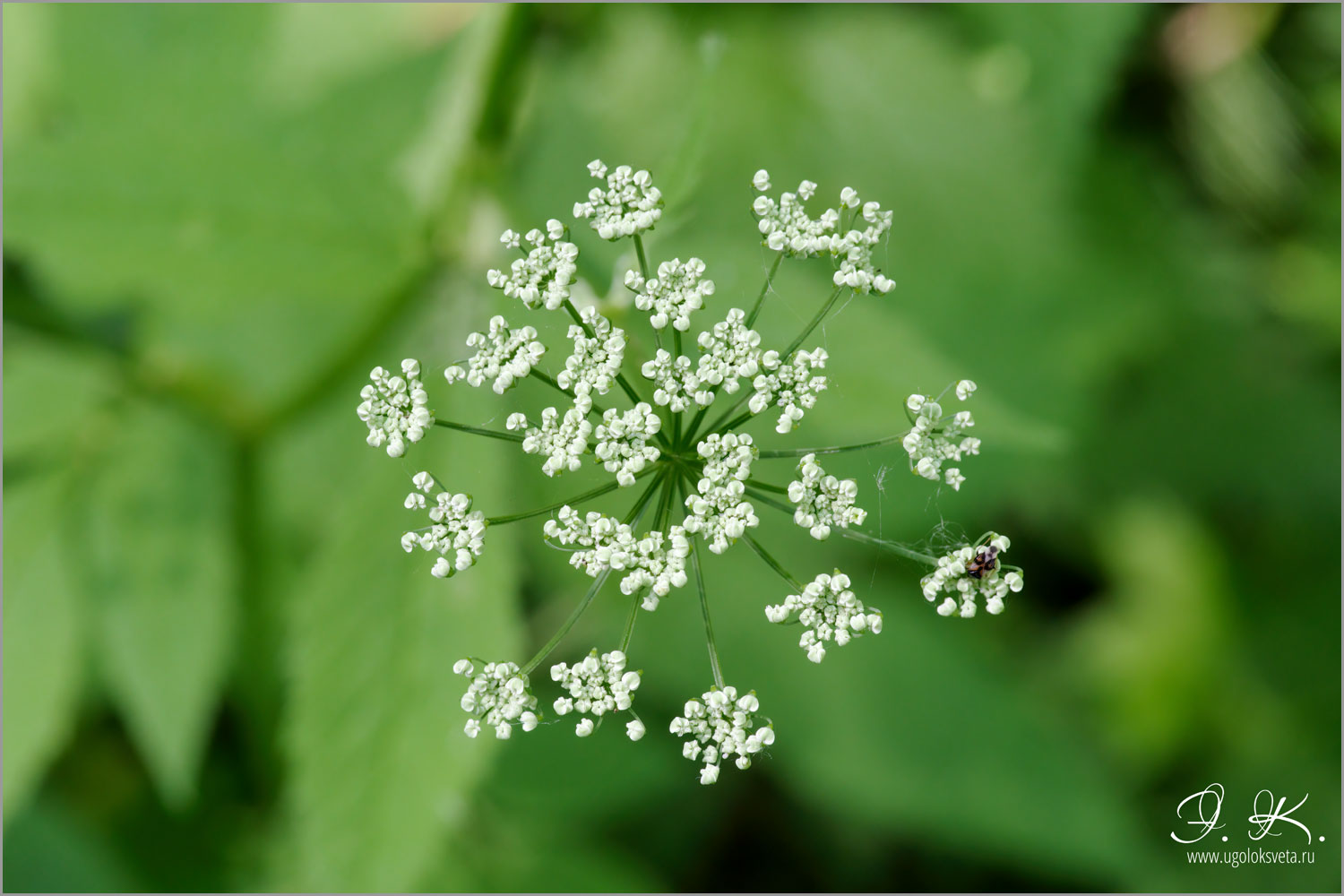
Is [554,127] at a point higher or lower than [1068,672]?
higher

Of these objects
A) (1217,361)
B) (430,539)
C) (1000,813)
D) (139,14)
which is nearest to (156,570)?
(430,539)

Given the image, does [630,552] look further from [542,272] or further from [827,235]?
[827,235]

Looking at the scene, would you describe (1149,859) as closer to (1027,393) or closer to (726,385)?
(1027,393)

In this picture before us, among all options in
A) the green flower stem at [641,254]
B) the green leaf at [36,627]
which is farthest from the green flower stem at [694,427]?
the green leaf at [36,627]

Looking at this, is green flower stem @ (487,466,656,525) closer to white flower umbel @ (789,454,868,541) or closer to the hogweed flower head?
the hogweed flower head

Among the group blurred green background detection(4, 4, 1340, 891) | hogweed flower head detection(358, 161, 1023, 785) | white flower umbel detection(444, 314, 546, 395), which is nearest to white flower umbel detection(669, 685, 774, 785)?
hogweed flower head detection(358, 161, 1023, 785)

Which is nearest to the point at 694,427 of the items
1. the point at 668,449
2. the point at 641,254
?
the point at 668,449

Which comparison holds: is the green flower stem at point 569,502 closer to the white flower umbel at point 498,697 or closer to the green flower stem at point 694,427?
the green flower stem at point 694,427

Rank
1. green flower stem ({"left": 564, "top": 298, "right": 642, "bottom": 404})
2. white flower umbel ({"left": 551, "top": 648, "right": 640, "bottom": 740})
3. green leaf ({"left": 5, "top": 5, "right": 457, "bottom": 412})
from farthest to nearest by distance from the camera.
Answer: green leaf ({"left": 5, "top": 5, "right": 457, "bottom": 412})
green flower stem ({"left": 564, "top": 298, "right": 642, "bottom": 404})
white flower umbel ({"left": 551, "top": 648, "right": 640, "bottom": 740})
